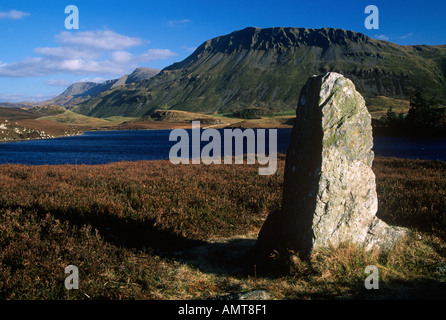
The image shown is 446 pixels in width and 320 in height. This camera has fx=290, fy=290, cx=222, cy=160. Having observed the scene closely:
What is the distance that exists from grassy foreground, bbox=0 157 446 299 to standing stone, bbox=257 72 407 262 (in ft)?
1.16

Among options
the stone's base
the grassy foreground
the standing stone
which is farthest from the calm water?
the stone's base

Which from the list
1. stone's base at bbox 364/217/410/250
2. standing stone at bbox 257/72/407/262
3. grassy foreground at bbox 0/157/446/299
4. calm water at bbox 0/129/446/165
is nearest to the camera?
grassy foreground at bbox 0/157/446/299

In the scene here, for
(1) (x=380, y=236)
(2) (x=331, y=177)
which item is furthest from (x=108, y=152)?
(1) (x=380, y=236)

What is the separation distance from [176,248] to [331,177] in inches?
147

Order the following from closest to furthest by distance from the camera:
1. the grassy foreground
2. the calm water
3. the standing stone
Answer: the grassy foreground, the standing stone, the calm water

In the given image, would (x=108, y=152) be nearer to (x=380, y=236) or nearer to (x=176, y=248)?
(x=176, y=248)

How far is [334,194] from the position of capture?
210 inches

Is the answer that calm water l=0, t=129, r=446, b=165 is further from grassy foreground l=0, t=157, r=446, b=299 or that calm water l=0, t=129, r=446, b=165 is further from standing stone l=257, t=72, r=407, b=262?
standing stone l=257, t=72, r=407, b=262

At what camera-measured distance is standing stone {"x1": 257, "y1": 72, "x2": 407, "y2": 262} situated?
17.4ft

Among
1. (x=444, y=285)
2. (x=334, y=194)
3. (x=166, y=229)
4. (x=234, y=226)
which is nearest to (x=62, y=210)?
(x=166, y=229)

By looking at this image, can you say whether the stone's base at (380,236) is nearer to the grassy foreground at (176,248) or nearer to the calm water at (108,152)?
the grassy foreground at (176,248)

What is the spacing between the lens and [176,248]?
6.62 meters

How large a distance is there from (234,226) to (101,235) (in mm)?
3440
